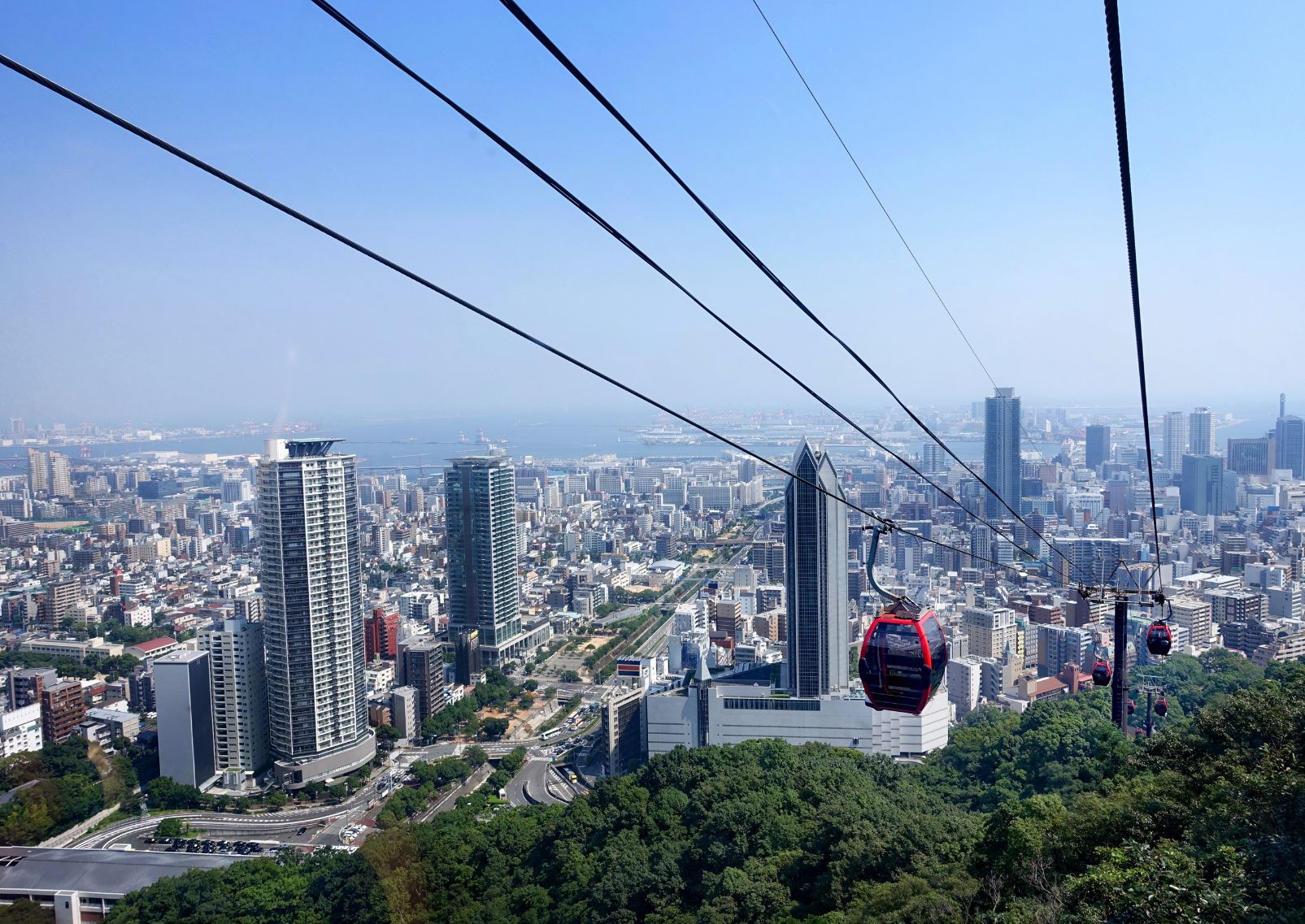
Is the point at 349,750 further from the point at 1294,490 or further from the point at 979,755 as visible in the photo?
the point at 1294,490

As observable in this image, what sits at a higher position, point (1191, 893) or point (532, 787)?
point (1191, 893)

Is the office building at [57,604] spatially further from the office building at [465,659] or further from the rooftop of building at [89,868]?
the rooftop of building at [89,868]

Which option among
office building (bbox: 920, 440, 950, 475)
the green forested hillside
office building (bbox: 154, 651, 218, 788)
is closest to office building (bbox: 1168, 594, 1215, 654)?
the green forested hillside

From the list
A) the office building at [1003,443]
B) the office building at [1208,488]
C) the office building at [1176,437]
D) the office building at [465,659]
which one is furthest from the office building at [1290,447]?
the office building at [465,659]

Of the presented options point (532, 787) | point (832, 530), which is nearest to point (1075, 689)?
point (832, 530)

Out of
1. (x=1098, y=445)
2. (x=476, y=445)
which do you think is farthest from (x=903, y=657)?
(x=1098, y=445)
